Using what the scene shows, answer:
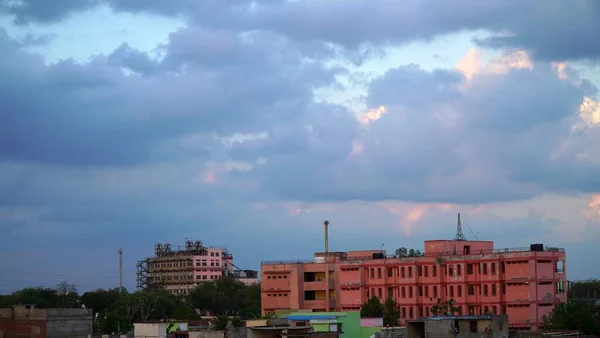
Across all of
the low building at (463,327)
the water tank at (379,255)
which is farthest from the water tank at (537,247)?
the low building at (463,327)

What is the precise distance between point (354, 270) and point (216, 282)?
74507mm

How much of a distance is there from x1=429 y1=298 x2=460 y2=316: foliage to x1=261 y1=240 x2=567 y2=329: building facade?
43.9 inches

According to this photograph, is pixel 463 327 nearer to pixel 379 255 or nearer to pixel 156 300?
pixel 379 255

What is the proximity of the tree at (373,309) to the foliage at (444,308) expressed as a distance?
605cm

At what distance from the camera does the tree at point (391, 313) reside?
103000 millimetres

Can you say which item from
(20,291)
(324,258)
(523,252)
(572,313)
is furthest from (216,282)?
(572,313)

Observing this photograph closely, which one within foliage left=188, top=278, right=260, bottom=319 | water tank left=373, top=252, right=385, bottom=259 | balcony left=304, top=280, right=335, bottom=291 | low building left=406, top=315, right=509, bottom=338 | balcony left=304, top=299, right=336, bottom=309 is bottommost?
foliage left=188, top=278, right=260, bottom=319

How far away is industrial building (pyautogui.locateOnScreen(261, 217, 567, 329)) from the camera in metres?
102

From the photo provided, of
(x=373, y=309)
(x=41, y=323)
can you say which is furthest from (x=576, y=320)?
(x=41, y=323)

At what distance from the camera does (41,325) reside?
238ft

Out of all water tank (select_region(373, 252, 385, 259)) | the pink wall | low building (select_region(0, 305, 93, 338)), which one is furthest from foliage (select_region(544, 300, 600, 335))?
low building (select_region(0, 305, 93, 338))

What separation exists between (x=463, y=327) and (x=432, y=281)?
137 ft

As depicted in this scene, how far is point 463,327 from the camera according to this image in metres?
68.7

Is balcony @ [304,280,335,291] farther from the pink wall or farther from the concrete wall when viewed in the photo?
the concrete wall
